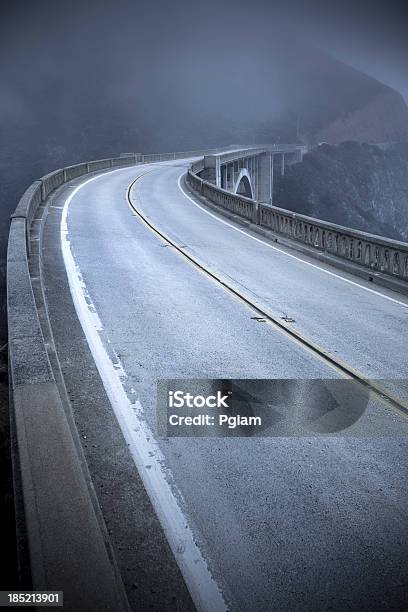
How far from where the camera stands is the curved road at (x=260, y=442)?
13.5ft

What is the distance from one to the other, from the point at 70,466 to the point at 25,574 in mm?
1111

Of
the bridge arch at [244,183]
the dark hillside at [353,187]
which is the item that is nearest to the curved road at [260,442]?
the bridge arch at [244,183]

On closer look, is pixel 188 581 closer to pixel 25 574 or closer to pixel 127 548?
pixel 127 548

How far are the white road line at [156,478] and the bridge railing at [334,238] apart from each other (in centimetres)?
746

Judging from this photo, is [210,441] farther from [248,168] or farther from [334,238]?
[248,168]

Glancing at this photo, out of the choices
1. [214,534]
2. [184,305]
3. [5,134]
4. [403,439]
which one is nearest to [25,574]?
[214,534]

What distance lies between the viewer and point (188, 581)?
4.00 m

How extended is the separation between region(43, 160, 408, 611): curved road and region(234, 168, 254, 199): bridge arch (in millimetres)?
41270

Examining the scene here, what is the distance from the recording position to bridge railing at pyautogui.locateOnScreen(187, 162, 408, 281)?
1391 cm

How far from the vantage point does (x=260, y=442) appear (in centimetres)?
590
